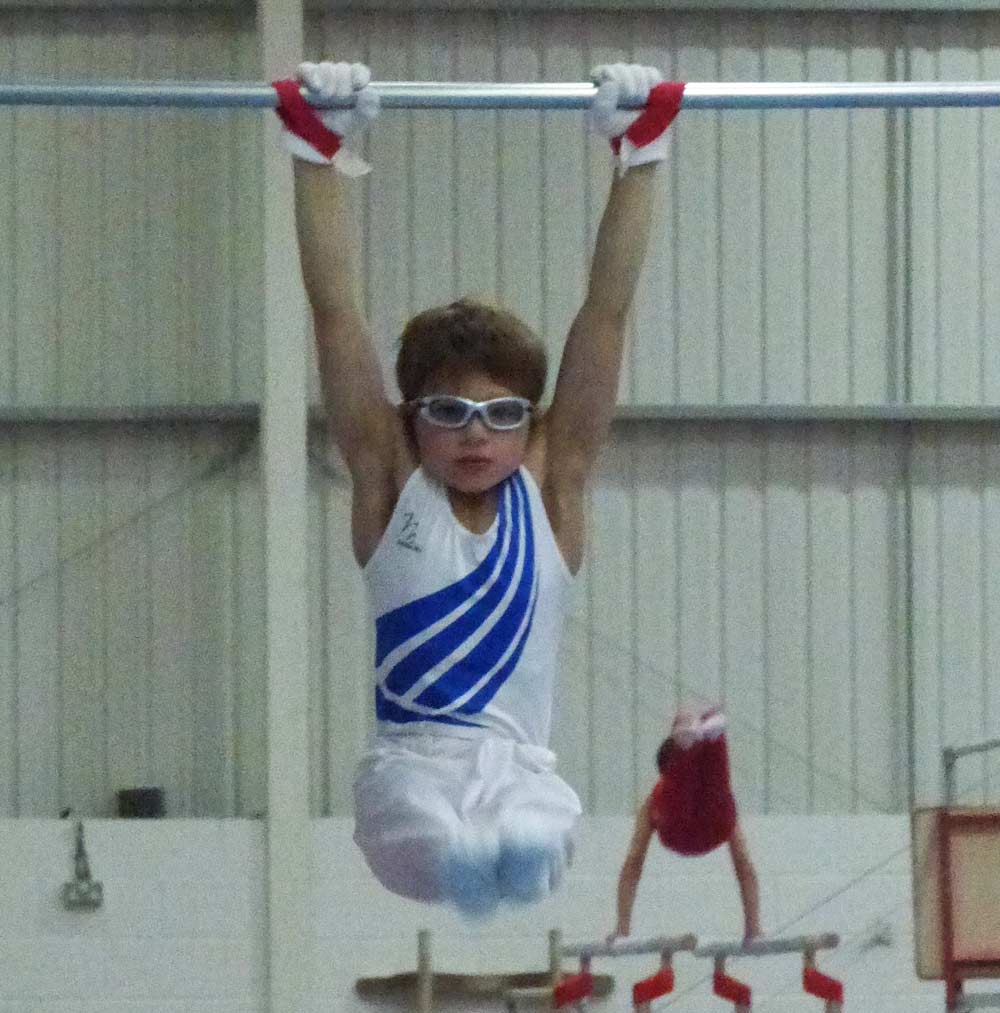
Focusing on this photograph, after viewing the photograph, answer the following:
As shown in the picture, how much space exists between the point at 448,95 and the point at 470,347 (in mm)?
621

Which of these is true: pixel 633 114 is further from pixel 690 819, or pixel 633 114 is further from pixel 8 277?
pixel 8 277

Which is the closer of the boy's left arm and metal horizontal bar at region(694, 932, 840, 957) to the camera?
the boy's left arm

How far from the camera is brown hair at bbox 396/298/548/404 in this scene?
4.64 metres

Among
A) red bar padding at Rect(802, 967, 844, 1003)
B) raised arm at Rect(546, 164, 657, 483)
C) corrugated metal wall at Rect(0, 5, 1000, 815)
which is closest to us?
raised arm at Rect(546, 164, 657, 483)

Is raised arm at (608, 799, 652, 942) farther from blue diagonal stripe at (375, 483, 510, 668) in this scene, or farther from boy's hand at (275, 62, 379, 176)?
boy's hand at (275, 62, 379, 176)

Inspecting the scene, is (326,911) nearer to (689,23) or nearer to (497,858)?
(689,23)

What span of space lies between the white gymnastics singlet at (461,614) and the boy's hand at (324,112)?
2.54 ft

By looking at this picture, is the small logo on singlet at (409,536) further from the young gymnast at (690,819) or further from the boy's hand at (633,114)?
the young gymnast at (690,819)

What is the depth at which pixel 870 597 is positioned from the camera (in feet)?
35.2

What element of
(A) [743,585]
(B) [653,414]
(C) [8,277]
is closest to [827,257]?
(B) [653,414]

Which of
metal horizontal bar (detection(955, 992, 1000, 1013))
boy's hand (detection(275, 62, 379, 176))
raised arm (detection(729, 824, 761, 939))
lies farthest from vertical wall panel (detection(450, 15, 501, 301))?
boy's hand (detection(275, 62, 379, 176))

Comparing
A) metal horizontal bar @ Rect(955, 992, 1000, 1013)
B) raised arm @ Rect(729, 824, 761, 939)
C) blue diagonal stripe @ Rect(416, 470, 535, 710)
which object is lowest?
metal horizontal bar @ Rect(955, 992, 1000, 1013)

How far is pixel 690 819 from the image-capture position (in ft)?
32.5

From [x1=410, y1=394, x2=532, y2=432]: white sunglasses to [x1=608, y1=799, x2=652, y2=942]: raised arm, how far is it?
5.60 m
